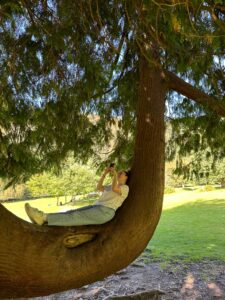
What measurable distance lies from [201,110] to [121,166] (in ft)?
5.06

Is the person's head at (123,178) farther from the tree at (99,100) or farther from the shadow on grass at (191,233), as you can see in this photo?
the shadow on grass at (191,233)

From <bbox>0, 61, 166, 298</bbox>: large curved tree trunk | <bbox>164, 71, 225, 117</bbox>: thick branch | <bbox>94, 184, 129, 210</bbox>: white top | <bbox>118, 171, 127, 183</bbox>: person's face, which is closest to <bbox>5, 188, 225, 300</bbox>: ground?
<bbox>164, 71, 225, 117</bbox>: thick branch

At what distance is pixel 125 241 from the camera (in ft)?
9.43

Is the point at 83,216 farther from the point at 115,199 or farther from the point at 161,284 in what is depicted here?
the point at 161,284

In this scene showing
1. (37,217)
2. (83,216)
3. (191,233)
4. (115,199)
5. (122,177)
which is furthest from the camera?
(191,233)

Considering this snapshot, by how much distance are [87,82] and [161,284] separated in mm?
5747

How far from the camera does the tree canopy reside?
4.29 meters

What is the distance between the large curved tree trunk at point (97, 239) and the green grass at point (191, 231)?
358 inches

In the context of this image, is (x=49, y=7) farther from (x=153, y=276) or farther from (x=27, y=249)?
(x=153, y=276)

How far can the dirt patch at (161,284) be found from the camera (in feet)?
26.2

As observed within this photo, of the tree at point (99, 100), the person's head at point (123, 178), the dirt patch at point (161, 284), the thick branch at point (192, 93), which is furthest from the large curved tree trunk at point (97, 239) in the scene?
the dirt patch at point (161, 284)

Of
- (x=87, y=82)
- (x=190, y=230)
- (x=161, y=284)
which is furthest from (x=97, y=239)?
(x=190, y=230)

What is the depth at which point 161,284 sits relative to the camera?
8969 mm

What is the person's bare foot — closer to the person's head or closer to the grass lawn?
the person's head
